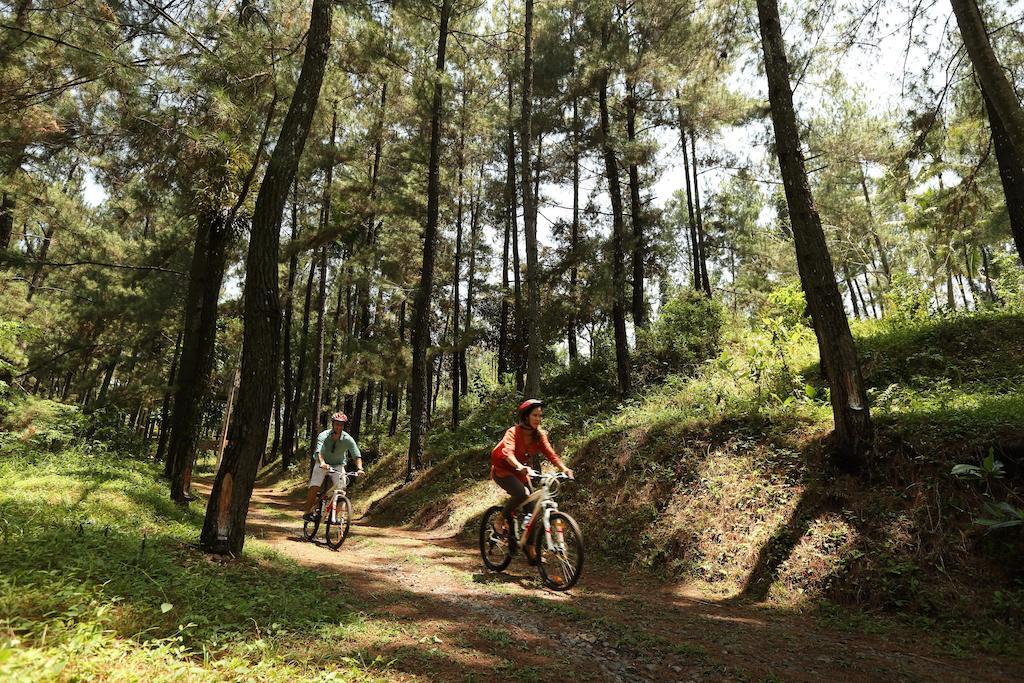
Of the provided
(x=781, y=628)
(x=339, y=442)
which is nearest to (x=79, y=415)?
(x=339, y=442)

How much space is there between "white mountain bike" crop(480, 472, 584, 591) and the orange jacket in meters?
0.37

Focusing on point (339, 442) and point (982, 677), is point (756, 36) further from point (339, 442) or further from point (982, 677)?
point (339, 442)

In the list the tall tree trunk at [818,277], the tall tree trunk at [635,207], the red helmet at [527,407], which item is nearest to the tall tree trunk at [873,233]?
the tall tree trunk at [818,277]

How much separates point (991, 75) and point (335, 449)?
33.4ft

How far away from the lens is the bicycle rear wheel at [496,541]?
7.01m

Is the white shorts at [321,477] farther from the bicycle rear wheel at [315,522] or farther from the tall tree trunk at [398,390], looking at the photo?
the tall tree trunk at [398,390]

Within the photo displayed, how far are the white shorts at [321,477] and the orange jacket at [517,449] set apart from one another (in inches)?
137

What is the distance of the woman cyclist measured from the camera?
6.65 meters

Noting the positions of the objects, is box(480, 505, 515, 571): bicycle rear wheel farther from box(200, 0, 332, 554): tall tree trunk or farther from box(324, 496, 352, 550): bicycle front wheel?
box(200, 0, 332, 554): tall tree trunk

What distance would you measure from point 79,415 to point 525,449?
1445cm

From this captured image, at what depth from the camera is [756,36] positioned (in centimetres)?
844

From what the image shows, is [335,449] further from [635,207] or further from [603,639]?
[635,207]

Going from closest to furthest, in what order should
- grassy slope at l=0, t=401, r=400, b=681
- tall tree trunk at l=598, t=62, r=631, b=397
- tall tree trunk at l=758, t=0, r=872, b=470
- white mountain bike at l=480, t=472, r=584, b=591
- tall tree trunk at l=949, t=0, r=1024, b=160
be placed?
grassy slope at l=0, t=401, r=400, b=681 → tall tree trunk at l=949, t=0, r=1024, b=160 → white mountain bike at l=480, t=472, r=584, b=591 → tall tree trunk at l=758, t=0, r=872, b=470 → tall tree trunk at l=598, t=62, r=631, b=397

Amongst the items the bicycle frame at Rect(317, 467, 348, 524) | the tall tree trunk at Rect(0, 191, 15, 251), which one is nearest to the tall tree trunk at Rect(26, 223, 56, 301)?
the tall tree trunk at Rect(0, 191, 15, 251)
